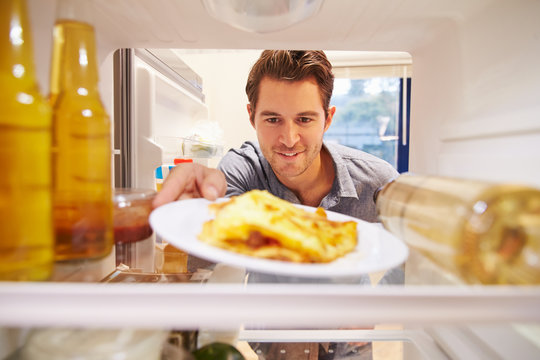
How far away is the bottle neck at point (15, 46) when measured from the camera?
359 millimetres

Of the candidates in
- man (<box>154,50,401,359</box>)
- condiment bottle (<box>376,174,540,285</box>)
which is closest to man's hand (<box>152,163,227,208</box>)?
condiment bottle (<box>376,174,540,285</box>)

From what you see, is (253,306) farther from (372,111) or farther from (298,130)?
(372,111)

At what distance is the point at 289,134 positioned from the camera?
4.11 ft

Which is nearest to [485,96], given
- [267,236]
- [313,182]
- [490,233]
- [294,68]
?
[490,233]

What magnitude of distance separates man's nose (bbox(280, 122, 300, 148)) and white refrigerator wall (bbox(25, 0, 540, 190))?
1.52 feet

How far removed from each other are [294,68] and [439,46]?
606 millimetres

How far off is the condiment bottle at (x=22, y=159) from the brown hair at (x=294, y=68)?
95cm

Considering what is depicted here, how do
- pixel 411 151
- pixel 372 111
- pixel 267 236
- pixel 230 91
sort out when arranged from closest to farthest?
pixel 267 236, pixel 411 151, pixel 230 91, pixel 372 111

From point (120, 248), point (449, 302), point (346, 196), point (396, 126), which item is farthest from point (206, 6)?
point (396, 126)

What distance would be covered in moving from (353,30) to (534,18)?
0.32 metres

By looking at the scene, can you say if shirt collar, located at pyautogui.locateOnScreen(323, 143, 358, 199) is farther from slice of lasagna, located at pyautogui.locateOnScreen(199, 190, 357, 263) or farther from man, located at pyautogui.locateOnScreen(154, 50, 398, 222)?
slice of lasagna, located at pyautogui.locateOnScreen(199, 190, 357, 263)

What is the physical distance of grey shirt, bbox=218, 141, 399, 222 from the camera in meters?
1.27

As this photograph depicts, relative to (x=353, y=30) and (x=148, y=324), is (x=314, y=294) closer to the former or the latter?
(x=148, y=324)

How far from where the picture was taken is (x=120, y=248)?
58 centimetres
